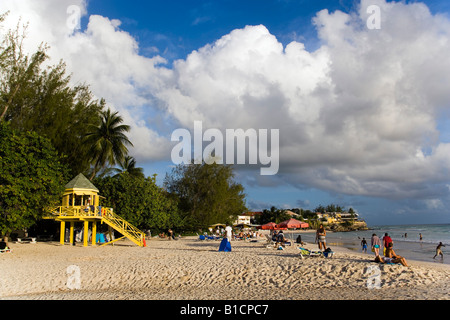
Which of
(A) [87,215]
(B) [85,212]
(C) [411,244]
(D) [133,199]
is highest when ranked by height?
(D) [133,199]

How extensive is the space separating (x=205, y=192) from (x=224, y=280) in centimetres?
3287

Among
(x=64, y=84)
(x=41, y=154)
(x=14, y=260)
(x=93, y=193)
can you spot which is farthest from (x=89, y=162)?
(x=14, y=260)

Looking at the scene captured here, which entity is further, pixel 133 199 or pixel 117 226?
pixel 133 199

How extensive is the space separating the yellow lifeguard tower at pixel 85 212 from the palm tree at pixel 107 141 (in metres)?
7.99

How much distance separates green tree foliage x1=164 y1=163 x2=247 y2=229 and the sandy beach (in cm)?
2864

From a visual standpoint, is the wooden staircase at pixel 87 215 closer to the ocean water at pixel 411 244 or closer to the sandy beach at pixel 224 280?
the sandy beach at pixel 224 280

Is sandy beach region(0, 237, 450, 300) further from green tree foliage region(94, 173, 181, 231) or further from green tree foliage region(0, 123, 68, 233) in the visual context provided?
green tree foliage region(94, 173, 181, 231)

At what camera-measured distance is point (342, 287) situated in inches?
413

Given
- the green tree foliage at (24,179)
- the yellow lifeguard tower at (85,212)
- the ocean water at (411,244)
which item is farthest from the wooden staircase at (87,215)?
the ocean water at (411,244)

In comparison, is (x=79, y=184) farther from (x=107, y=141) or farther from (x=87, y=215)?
(x=107, y=141)

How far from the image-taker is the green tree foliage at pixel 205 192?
4378 centimetres

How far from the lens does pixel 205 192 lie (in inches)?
1758

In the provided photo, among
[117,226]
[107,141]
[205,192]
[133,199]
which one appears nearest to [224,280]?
[117,226]

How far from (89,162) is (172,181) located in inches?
594
